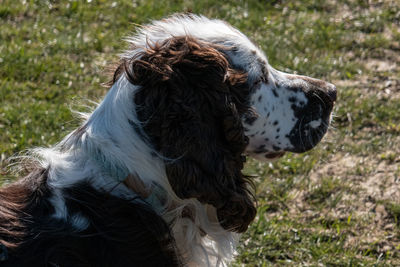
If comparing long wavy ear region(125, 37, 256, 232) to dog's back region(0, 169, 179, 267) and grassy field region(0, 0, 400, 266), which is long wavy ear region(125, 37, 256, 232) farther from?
grassy field region(0, 0, 400, 266)

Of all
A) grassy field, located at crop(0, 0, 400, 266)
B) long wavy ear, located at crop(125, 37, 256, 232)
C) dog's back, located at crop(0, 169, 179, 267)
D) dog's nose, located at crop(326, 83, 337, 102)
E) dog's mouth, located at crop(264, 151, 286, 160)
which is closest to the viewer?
dog's back, located at crop(0, 169, 179, 267)

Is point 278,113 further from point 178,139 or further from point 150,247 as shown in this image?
point 150,247

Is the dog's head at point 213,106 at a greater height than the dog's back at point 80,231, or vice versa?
the dog's head at point 213,106

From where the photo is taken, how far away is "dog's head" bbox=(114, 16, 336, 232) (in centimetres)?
325

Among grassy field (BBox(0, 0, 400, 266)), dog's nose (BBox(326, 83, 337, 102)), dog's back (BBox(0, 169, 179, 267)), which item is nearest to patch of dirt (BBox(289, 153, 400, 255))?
grassy field (BBox(0, 0, 400, 266))

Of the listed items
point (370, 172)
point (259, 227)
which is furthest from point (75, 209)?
point (370, 172)

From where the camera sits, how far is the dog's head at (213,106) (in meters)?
3.25

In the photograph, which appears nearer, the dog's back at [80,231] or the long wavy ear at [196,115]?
the dog's back at [80,231]

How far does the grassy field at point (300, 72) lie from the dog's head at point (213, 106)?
1411 mm

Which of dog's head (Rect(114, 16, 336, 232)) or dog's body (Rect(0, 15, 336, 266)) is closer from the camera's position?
dog's body (Rect(0, 15, 336, 266))

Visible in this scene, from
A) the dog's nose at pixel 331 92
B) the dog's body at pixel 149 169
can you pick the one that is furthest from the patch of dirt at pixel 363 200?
the dog's body at pixel 149 169

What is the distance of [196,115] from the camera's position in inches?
129

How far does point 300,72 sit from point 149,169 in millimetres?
4062

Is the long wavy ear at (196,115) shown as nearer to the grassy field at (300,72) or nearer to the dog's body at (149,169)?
the dog's body at (149,169)
